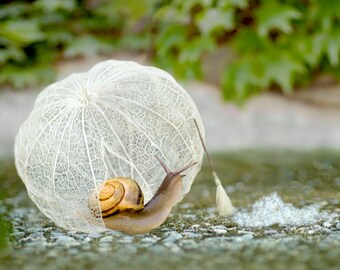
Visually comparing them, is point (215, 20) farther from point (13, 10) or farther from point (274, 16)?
point (13, 10)

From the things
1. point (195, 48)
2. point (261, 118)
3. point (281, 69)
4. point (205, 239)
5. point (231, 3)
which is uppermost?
point (231, 3)

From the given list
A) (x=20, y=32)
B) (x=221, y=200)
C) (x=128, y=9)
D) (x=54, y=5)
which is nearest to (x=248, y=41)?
(x=128, y=9)

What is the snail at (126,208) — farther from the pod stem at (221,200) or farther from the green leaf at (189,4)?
the green leaf at (189,4)

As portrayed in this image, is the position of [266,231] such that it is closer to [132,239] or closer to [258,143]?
[132,239]

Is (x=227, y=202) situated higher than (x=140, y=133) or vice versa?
(x=140, y=133)

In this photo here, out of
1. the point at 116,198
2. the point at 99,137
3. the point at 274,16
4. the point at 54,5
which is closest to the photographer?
the point at 116,198

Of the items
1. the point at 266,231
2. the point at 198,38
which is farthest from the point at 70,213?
the point at 198,38
